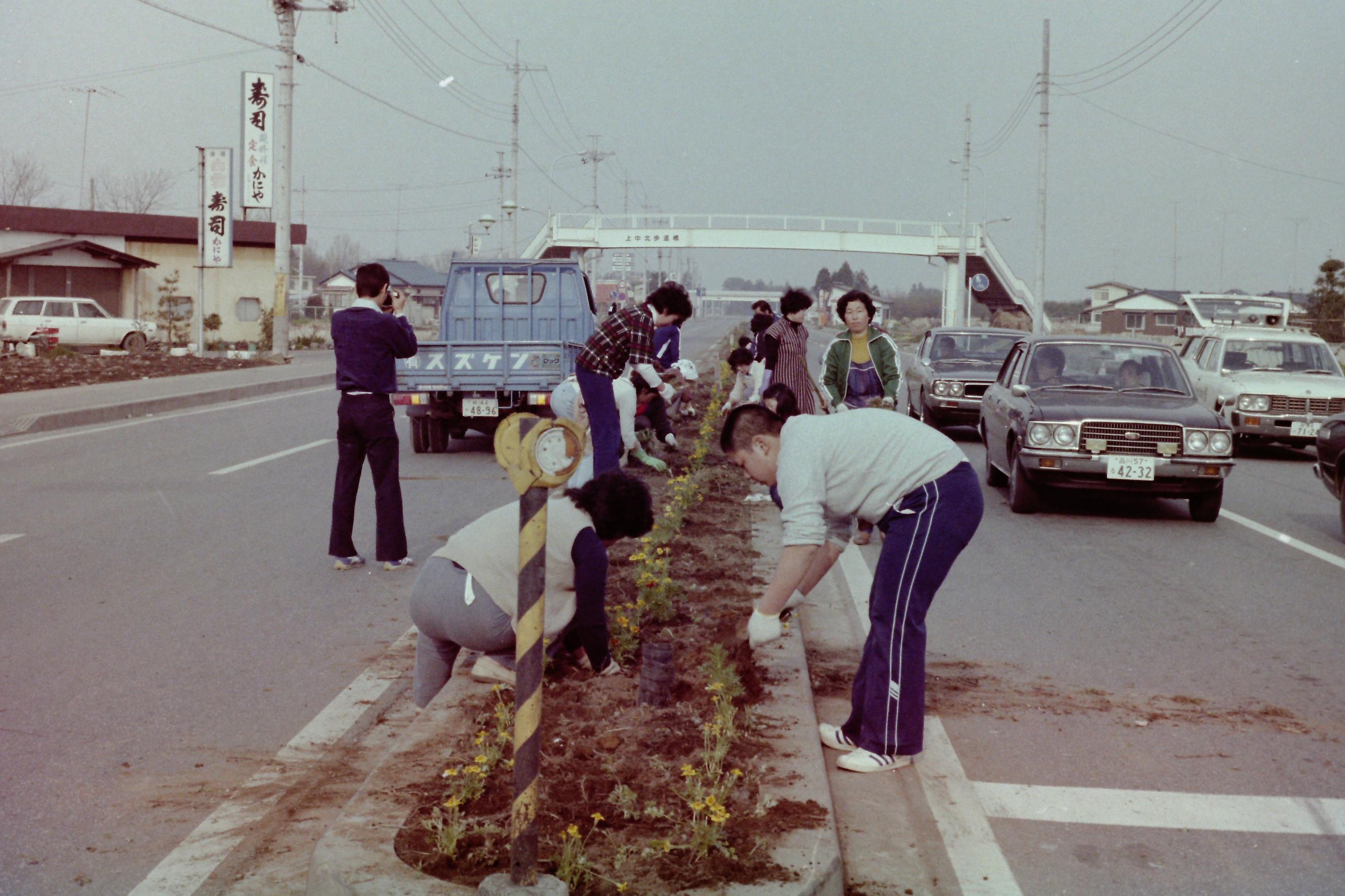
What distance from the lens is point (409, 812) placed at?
3934mm

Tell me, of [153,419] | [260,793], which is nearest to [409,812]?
[260,793]

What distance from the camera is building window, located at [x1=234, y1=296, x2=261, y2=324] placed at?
47812 millimetres

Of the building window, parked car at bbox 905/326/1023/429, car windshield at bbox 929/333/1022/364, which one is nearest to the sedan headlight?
parked car at bbox 905/326/1023/429

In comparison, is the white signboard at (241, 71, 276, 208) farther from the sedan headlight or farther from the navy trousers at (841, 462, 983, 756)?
the navy trousers at (841, 462, 983, 756)

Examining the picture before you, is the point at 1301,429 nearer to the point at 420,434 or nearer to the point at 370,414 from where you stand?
the point at 420,434

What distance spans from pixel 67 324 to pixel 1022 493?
3047 centimetres

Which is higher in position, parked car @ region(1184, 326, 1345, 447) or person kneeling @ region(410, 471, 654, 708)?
parked car @ region(1184, 326, 1345, 447)

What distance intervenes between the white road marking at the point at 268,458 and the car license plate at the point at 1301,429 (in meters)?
12.1

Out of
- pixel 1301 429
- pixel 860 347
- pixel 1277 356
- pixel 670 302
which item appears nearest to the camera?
pixel 670 302

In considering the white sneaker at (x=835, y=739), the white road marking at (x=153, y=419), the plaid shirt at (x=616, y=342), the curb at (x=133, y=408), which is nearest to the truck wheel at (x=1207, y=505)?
the plaid shirt at (x=616, y=342)

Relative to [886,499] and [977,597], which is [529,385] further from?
[886,499]

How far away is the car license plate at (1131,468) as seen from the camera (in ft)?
35.6

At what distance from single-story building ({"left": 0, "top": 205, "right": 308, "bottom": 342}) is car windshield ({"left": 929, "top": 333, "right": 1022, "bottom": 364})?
2731 cm

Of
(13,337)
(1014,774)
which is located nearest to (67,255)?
(13,337)
